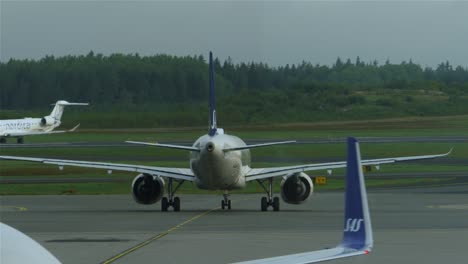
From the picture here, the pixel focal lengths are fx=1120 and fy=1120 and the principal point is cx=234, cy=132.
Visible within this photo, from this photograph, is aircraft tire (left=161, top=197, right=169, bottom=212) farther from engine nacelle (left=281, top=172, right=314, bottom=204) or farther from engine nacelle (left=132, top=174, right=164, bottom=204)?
engine nacelle (left=281, top=172, right=314, bottom=204)

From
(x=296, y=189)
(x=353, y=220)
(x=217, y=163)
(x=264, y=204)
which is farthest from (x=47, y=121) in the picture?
(x=353, y=220)

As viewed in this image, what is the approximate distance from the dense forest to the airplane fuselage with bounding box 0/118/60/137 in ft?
60.5

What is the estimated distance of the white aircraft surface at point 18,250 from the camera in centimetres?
398

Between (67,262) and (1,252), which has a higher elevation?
(1,252)

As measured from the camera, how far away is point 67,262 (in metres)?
17.8

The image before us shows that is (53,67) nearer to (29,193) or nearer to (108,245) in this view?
(29,193)

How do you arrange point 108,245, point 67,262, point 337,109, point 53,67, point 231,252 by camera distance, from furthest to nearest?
point 337,109 → point 53,67 → point 108,245 → point 231,252 → point 67,262

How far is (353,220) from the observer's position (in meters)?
5.87

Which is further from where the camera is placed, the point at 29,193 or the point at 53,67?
the point at 53,67

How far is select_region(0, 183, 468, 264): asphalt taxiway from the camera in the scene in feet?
63.1

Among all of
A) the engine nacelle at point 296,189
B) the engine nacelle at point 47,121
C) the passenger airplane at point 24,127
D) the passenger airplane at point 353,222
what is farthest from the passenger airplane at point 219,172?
the passenger airplane at point 24,127

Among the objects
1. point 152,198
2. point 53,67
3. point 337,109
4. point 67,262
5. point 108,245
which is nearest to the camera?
point 67,262

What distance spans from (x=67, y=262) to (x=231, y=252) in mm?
2997

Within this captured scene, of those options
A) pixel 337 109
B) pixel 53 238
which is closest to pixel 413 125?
pixel 337 109
